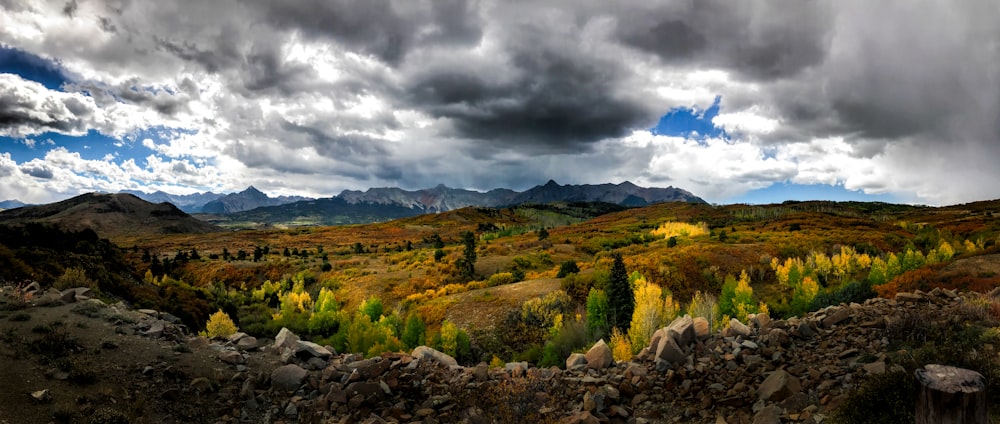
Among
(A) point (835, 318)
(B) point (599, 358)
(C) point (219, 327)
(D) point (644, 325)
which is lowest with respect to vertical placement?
(D) point (644, 325)

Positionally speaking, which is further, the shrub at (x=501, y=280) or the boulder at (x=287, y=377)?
the shrub at (x=501, y=280)

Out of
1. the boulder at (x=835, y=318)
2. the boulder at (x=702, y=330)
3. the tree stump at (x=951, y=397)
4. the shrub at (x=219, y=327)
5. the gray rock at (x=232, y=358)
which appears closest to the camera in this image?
the tree stump at (x=951, y=397)

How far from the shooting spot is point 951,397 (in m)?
4.03

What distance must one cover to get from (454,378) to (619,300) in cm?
1846

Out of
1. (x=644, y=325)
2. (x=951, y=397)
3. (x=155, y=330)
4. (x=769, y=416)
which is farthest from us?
(x=644, y=325)

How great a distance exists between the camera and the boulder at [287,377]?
10.9m

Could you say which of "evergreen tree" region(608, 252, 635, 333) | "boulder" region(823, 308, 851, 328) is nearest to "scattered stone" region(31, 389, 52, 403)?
"boulder" region(823, 308, 851, 328)

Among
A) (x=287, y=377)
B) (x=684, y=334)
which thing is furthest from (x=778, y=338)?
(x=287, y=377)

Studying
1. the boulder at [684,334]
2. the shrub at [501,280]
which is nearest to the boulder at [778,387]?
the boulder at [684,334]

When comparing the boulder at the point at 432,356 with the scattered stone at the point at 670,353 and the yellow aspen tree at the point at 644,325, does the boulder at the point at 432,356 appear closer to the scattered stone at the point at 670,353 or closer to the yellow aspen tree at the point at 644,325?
the scattered stone at the point at 670,353

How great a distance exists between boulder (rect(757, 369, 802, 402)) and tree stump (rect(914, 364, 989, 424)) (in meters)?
4.44

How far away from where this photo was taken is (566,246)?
258 feet

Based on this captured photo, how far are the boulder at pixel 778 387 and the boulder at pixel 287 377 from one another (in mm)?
10787

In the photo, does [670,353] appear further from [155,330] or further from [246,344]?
[155,330]
